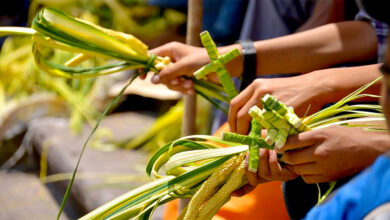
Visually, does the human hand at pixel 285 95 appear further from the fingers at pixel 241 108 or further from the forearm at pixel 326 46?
the forearm at pixel 326 46

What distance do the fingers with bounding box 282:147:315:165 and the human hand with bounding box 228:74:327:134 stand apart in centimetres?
14

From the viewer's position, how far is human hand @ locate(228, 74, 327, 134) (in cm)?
96

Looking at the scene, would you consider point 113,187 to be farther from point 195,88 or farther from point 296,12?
point 296,12

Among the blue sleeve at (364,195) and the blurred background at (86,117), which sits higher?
the blue sleeve at (364,195)

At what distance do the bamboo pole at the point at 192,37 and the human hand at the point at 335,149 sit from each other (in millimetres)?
403

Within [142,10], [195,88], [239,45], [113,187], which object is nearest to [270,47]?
[239,45]

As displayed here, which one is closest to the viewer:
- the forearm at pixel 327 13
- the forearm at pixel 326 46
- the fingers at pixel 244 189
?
the fingers at pixel 244 189

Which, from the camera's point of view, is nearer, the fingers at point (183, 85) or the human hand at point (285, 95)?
the human hand at point (285, 95)

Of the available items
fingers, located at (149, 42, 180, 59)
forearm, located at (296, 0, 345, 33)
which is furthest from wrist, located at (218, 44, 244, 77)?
forearm, located at (296, 0, 345, 33)

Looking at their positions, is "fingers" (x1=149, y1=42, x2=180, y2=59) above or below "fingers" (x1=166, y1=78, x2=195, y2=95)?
above

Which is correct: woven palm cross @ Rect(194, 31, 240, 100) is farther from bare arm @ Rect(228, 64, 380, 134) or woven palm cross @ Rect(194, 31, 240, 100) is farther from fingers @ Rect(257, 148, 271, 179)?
fingers @ Rect(257, 148, 271, 179)

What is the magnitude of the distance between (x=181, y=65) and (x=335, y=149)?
0.44 m

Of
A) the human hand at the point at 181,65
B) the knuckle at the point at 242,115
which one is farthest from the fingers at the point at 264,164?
the human hand at the point at 181,65

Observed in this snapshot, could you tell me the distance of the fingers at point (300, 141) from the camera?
82cm
